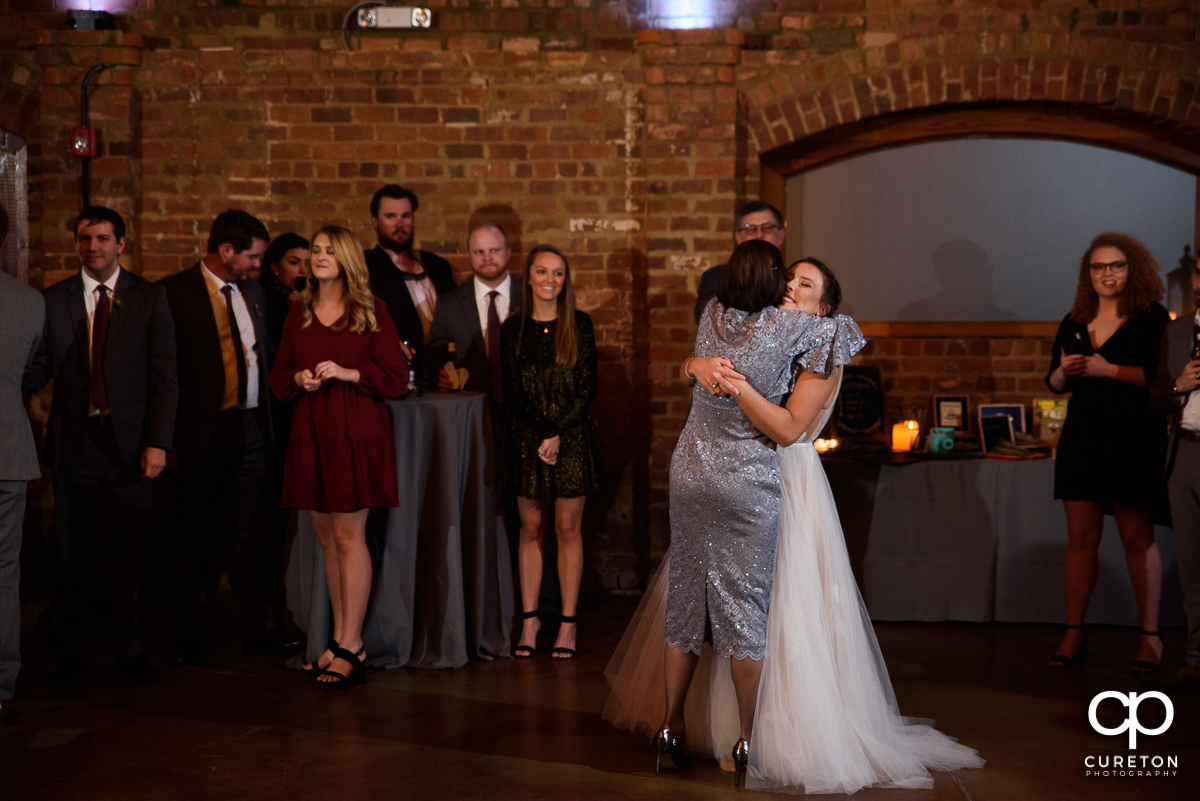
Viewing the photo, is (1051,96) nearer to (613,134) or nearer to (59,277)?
(613,134)

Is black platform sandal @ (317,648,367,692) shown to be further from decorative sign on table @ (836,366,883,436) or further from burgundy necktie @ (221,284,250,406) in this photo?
decorative sign on table @ (836,366,883,436)

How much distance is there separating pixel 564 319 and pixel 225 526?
1.76 metres

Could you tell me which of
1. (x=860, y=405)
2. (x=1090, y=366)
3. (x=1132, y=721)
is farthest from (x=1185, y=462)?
(x=860, y=405)

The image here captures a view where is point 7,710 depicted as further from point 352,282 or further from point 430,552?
point 352,282

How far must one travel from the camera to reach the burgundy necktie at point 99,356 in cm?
414

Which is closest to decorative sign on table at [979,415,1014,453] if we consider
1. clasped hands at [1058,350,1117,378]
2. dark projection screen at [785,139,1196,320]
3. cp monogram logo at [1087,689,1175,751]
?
dark projection screen at [785,139,1196,320]

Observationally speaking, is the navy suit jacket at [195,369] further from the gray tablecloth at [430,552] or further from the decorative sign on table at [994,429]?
the decorative sign on table at [994,429]

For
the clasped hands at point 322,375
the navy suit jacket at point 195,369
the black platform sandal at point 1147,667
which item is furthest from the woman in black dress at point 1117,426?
the navy suit jacket at point 195,369

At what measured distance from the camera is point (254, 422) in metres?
4.69

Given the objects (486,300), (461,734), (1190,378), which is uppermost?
(486,300)

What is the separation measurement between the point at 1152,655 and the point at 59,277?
5454 mm

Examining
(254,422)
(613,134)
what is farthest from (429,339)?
(613,134)

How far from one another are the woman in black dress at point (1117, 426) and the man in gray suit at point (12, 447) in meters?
3.96

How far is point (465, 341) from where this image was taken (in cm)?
494
